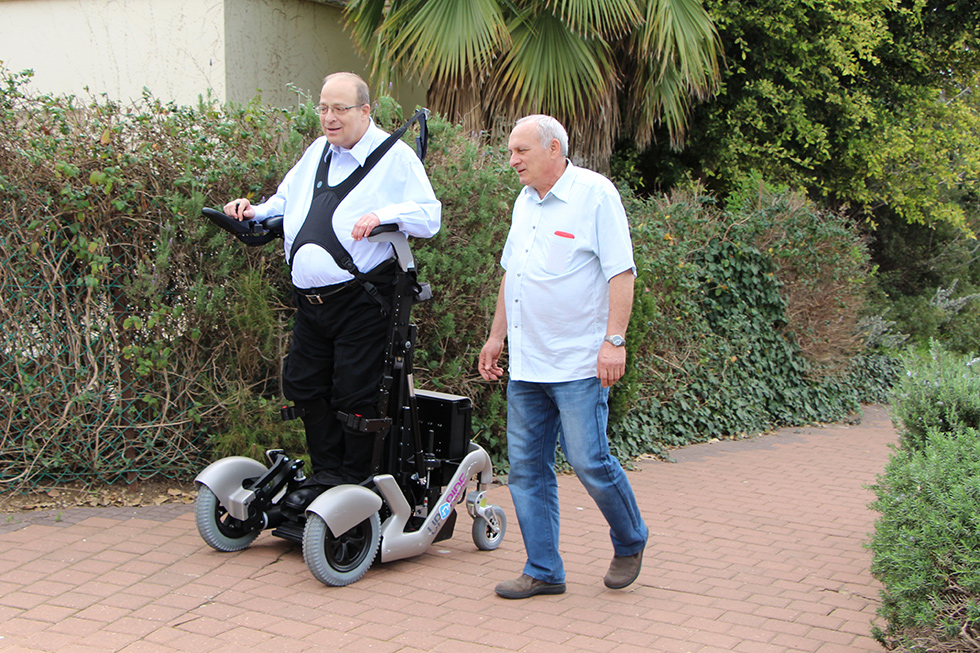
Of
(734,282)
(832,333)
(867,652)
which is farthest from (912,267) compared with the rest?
(867,652)

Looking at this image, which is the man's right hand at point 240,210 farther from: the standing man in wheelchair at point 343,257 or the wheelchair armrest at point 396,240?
the wheelchair armrest at point 396,240

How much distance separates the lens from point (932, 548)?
3240 millimetres

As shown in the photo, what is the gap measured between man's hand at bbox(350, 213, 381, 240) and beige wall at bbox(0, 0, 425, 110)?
6.29 meters

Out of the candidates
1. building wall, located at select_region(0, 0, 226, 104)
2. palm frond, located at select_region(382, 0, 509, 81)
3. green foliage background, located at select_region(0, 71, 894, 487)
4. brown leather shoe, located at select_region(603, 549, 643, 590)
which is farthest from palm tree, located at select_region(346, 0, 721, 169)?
brown leather shoe, located at select_region(603, 549, 643, 590)

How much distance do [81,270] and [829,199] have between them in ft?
38.7

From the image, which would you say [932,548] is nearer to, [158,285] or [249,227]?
[249,227]

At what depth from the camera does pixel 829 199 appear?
46.8 feet

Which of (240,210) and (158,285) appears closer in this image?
(240,210)

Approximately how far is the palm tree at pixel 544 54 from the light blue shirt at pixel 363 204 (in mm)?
Result: 4543

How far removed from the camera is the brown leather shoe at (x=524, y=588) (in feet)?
13.2

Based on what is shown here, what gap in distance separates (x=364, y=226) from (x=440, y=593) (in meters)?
1.57

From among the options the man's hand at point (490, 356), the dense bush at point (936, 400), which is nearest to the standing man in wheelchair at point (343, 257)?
the man's hand at point (490, 356)

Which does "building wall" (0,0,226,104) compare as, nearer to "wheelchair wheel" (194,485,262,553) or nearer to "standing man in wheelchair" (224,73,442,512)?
"standing man in wheelchair" (224,73,442,512)

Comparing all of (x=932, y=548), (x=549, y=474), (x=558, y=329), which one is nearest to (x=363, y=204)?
(x=558, y=329)
